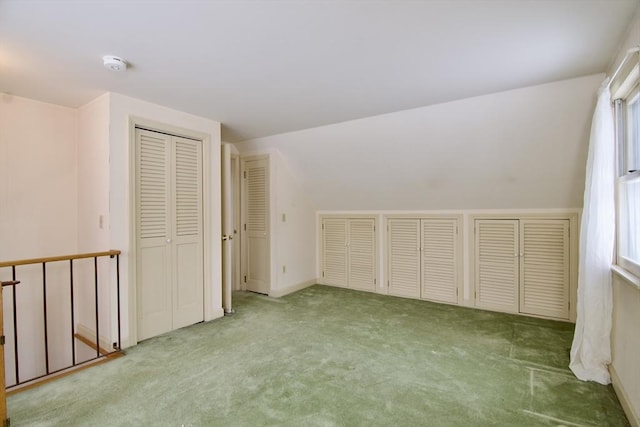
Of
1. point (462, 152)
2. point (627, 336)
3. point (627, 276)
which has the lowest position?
point (627, 336)

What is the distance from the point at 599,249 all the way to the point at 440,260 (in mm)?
2089

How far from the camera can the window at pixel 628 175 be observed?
1958mm

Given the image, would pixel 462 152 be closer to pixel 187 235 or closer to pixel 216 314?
pixel 187 235

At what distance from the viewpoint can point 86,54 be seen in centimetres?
212

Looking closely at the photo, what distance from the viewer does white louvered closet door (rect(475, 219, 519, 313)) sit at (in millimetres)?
3762

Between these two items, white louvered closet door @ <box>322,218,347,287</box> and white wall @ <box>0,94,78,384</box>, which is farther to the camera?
white louvered closet door @ <box>322,218,347,287</box>

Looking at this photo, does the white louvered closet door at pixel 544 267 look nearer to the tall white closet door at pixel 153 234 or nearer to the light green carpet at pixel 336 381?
the light green carpet at pixel 336 381

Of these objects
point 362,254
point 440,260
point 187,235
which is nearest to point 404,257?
point 440,260

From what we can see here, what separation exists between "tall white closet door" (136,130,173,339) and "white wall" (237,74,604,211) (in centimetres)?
162

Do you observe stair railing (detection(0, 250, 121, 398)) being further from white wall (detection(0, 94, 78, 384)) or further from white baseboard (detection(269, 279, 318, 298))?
white baseboard (detection(269, 279, 318, 298))

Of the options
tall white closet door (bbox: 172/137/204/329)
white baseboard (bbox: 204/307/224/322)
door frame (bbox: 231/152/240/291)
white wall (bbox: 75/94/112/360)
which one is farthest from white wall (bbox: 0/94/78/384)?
door frame (bbox: 231/152/240/291)

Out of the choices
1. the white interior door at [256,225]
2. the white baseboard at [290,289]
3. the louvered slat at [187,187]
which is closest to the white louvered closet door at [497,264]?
the white baseboard at [290,289]

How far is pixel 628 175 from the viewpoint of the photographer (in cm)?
201

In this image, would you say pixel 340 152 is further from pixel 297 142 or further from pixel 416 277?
pixel 416 277
